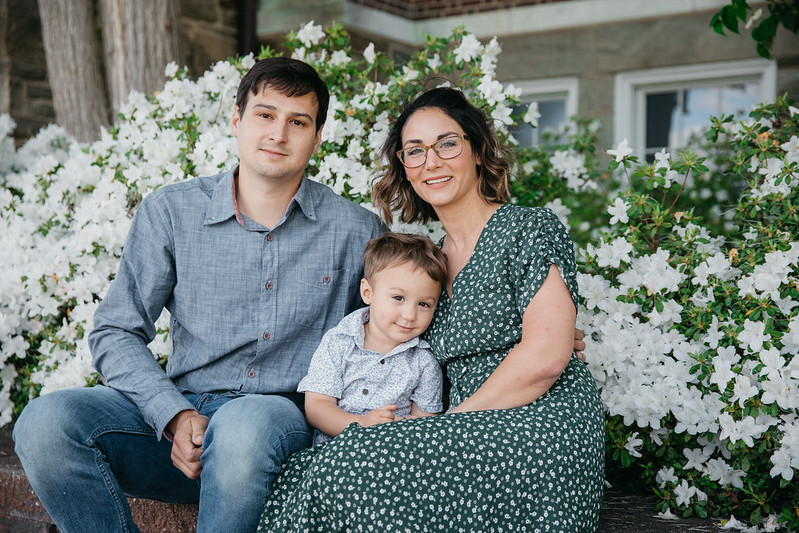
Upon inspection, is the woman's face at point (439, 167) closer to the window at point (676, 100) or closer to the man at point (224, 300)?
the man at point (224, 300)

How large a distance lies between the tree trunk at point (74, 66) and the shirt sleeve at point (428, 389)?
3.38m

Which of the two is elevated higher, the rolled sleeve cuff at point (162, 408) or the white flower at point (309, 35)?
the white flower at point (309, 35)

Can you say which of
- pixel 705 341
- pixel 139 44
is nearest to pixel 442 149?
pixel 705 341

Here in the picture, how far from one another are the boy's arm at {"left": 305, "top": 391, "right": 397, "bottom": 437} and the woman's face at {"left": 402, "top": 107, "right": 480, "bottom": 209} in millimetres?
730

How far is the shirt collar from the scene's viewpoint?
273 cm

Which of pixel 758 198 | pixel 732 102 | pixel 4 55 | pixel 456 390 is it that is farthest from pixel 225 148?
pixel 732 102

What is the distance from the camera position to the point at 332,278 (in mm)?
2799

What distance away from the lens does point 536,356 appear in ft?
7.50

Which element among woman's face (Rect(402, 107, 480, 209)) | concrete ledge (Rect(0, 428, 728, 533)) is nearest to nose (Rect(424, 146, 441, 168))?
woman's face (Rect(402, 107, 480, 209))

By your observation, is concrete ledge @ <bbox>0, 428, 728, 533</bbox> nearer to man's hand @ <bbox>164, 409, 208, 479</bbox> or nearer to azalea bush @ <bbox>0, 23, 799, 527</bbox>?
azalea bush @ <bbox>0, 23, 799, 527</bbox>

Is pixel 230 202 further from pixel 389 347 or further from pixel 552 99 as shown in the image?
pixel 552 99

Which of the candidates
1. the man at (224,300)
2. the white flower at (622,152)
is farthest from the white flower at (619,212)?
the man at (224,300)

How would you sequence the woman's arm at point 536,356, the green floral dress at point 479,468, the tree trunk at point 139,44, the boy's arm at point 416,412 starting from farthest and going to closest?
the tree trunk at point 139,44 → the boy's arm at point 416,412 → the woman's arm at point 536,356 → the green floral dress at point 479,468

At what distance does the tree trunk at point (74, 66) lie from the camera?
515 centimetres
